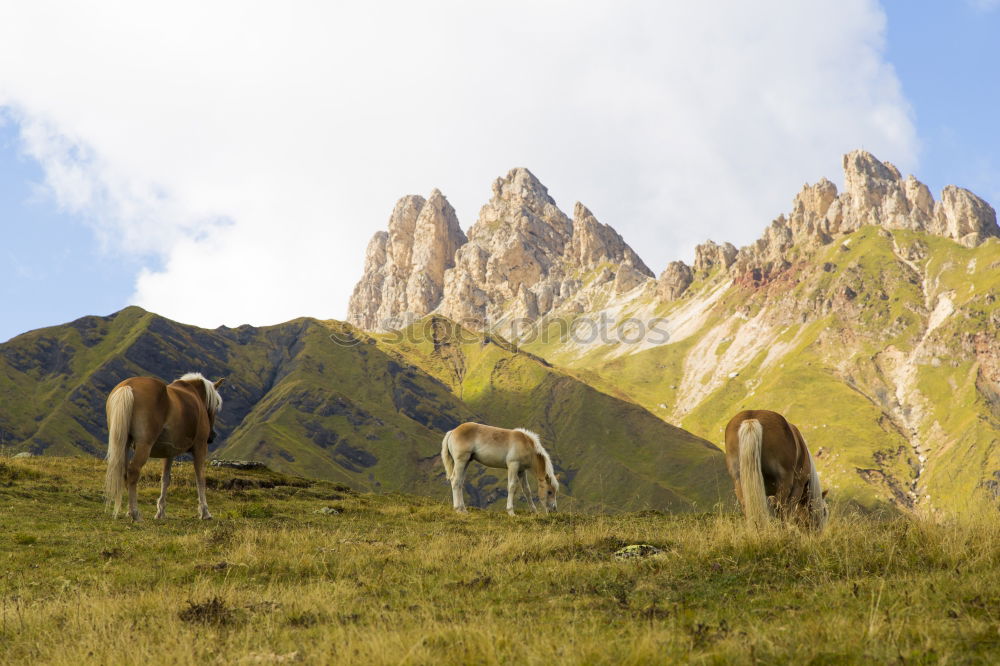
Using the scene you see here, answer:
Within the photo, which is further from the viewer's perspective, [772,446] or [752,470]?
[772,446]

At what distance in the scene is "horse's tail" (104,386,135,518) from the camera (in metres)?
16.6

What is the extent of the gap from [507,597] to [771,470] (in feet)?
21.7

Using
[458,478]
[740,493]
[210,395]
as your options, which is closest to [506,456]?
[458,478]

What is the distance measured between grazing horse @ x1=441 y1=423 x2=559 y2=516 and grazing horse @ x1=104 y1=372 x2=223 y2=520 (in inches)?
379

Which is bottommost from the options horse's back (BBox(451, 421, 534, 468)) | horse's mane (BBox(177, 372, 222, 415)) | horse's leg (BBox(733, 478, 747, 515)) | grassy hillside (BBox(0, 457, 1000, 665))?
grassy hillside (BBox(0, 457, 1000, 665))

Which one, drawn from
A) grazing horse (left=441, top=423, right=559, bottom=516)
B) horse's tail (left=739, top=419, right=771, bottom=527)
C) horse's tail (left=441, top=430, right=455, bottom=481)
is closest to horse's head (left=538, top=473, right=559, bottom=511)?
grazing horse (left=441, top=423, right=559, bottom=516)

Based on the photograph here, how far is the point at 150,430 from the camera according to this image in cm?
1728

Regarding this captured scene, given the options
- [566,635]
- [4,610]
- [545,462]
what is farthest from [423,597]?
[545,462]

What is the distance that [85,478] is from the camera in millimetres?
24547

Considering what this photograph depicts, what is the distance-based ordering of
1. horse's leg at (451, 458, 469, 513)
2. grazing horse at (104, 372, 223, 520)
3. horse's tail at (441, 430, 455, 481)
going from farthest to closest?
1. horse's tail at (441, 430, 455, 481)
2. horse's leg at (451, 458, 469, 513)
3. grazing horse at (104, 372, 223, 520)

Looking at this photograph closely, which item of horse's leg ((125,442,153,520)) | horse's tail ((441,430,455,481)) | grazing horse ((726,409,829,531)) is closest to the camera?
grazing horse ((726,409,829,531))

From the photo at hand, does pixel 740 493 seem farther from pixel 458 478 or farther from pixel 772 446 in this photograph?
pixel 458 478

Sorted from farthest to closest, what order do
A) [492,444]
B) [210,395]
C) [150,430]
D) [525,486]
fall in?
[492,444] → [525,486] → [210,395] → [150,430]

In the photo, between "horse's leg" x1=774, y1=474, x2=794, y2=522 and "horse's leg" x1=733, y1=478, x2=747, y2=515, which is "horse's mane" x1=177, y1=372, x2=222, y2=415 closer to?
"horse's leg" x1=733, y1=478, x2=747, y2=515
